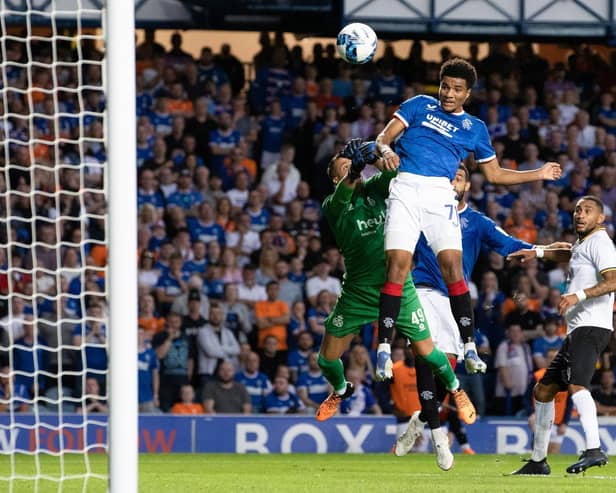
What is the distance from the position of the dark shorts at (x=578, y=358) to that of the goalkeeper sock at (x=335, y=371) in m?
1.66

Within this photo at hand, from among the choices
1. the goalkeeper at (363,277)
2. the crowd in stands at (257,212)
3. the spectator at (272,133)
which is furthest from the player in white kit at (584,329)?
the spectator at (272,133)

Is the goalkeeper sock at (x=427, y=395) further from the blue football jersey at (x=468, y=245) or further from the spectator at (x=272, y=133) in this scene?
the spectator at (x=272, y=133)

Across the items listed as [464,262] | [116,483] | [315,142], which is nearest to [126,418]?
[116,483]

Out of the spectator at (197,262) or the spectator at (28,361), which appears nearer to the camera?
the spectator at (28,361)

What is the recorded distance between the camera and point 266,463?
13.7 meters

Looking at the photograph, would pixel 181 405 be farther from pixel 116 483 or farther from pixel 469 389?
pixel 116 483

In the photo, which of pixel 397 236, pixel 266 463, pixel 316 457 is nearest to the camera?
pixel 397 236

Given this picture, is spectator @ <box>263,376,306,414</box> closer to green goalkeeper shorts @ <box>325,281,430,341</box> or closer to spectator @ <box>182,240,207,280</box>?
spectator @ <box>182,240,207,280</box>

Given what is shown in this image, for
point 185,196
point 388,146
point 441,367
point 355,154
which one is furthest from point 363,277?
point 185,196

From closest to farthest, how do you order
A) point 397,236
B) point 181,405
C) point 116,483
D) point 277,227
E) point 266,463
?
point 116,483
point 397,236
point 266,463
point 181,405
point 277,227

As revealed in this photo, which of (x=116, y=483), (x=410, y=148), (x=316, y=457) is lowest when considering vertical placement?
(x=316, y=457)

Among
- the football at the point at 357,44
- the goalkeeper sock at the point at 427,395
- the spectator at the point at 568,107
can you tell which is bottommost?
the goalkeeper sock at the point at 427,395

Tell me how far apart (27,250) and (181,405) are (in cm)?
291

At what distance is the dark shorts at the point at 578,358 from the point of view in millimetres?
10930
